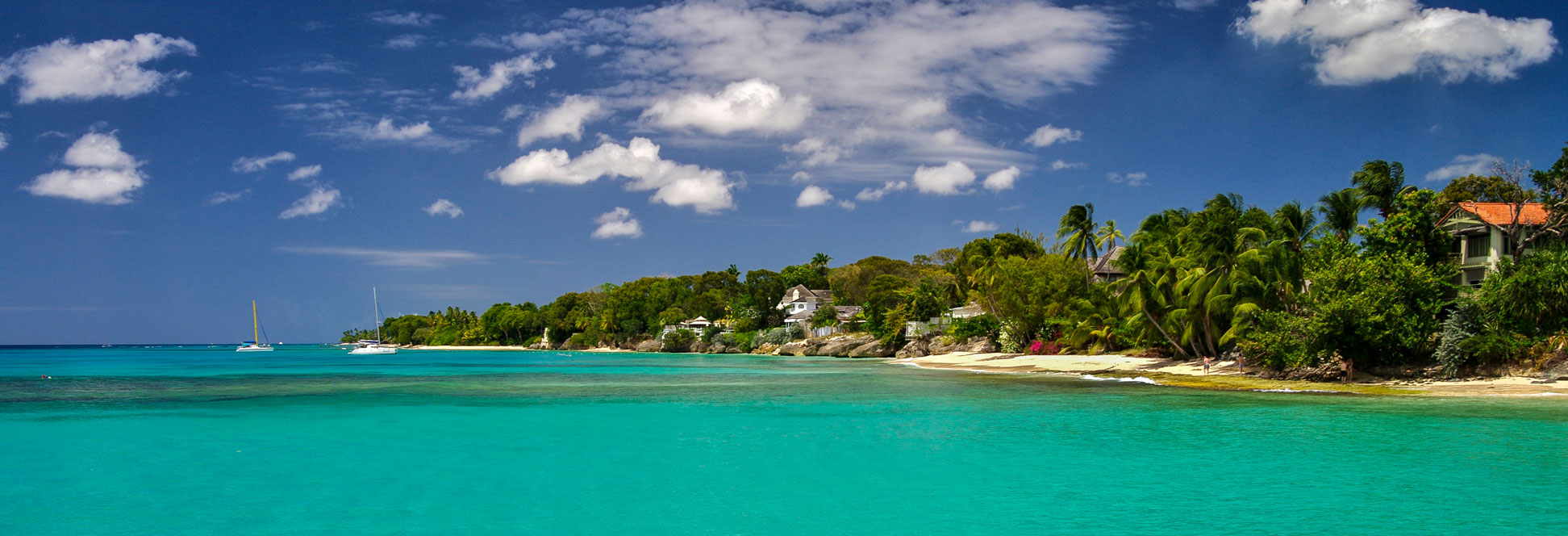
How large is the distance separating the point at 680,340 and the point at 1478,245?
82.0m

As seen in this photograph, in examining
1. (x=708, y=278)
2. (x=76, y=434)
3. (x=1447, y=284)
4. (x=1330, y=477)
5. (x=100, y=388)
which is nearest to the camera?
(x=1330, y=477)

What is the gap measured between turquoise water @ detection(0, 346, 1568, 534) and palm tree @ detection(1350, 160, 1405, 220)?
11443mm

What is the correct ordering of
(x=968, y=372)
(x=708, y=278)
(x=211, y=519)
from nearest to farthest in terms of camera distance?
(x=211, y=519) < (x=968, y=372) < (x=708, y=278)

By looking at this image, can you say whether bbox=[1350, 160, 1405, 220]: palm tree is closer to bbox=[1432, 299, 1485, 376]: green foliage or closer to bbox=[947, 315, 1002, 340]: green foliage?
bbox=[1432, 299, 1485, 376]: green foliage

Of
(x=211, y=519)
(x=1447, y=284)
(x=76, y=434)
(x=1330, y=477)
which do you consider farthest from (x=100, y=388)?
(x=1447, y=284)

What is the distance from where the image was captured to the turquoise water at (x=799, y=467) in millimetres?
12109

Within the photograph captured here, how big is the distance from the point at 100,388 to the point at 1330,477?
152 feet

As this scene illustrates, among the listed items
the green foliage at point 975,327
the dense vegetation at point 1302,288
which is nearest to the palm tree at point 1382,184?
the dense vegetation at point 1302,288

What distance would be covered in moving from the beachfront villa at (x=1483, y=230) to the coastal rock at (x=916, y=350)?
1551 inches

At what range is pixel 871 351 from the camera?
78.8 meters

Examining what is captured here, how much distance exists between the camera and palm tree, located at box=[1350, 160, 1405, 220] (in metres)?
34.8

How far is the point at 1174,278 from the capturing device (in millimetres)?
42031

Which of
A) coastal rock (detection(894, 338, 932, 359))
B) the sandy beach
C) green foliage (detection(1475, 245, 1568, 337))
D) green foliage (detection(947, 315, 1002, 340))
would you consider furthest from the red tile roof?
coastal rock (detection(894, 338, 932, 359))

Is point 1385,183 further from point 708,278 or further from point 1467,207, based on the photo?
point 708,278
